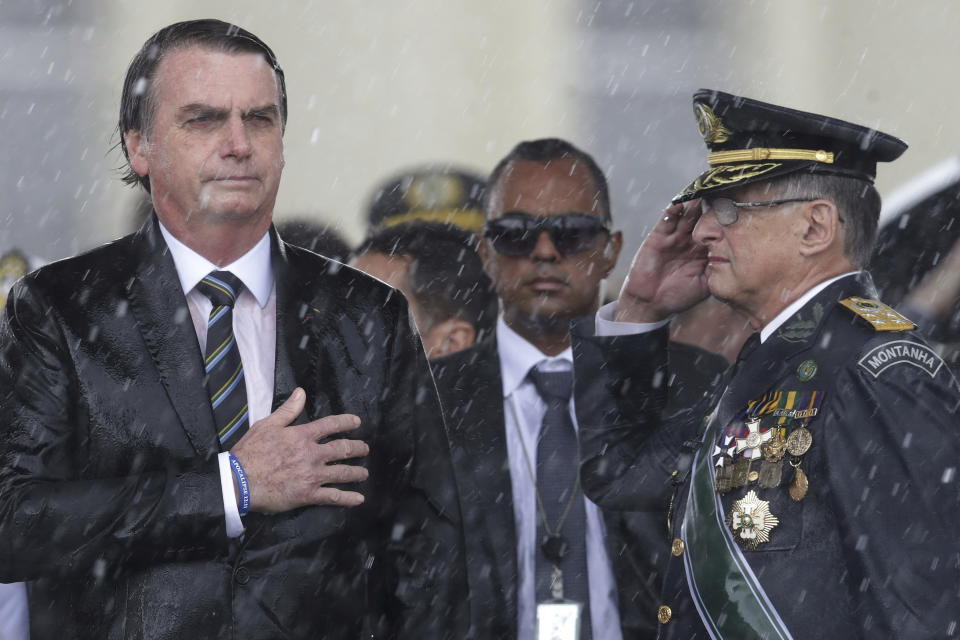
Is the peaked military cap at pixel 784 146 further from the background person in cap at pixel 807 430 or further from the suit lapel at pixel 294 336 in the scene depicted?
the suit lapel at pixel 294 336

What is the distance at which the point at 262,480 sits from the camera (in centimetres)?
319

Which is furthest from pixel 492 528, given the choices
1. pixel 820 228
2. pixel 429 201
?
pixel 429 201

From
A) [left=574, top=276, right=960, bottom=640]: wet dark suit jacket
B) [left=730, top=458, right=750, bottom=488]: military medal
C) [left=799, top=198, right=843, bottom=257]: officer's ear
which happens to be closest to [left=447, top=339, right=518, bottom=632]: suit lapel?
[left=574, top=276, right=960, bottom=640]: wet dark suit jacket

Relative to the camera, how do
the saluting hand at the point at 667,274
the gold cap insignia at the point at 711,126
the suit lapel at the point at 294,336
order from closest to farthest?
the suit lapel at the point at 294,336 < the gold cap insignia at the point at 711,126 < the saluting hand at the point at 667,274

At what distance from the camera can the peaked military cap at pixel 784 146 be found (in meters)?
3.31

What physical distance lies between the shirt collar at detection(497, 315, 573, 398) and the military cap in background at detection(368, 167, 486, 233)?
157 centimetres

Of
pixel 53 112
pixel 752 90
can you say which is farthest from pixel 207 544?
pixel 752 90

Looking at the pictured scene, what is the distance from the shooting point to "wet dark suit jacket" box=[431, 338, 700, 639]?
13.2 feet

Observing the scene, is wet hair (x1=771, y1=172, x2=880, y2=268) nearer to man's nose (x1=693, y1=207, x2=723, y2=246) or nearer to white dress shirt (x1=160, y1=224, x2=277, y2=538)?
man's nose (x1=693, y1=207, x2=723, y2=246)

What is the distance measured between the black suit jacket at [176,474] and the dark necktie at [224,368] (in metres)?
0.04

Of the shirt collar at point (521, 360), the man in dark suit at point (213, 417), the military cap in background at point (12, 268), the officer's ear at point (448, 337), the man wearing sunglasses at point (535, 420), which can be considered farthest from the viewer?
the officer's ear at point (448, 337)

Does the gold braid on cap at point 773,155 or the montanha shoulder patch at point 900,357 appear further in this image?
the gold braid on cap at point 773,155

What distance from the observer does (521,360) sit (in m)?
4.47

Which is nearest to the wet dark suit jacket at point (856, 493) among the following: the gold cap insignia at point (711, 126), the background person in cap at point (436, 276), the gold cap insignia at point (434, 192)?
the gold cap insignia at point (711, 126)
